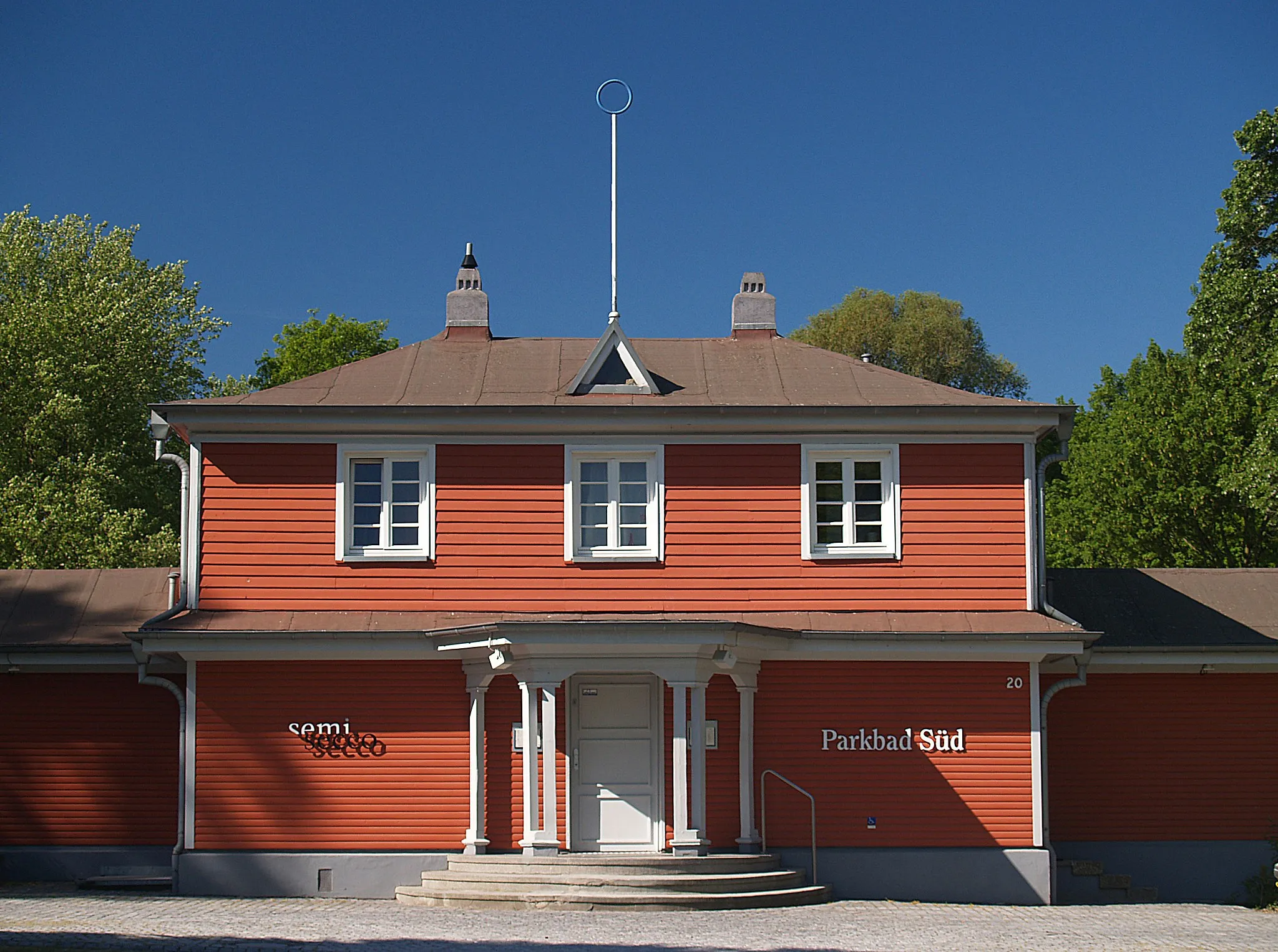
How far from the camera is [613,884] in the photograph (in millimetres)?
16078

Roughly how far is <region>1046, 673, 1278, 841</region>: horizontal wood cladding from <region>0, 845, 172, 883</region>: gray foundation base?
11.7 m

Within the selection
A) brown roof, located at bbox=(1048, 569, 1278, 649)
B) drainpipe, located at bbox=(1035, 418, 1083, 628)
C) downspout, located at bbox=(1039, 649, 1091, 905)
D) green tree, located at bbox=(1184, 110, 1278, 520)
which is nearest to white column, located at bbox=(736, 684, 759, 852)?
downspout, located at bbox=(1039, 649, 1091, 905)

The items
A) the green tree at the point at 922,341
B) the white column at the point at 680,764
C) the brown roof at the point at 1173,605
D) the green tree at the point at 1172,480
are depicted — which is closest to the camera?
the white column at the point at 680,764

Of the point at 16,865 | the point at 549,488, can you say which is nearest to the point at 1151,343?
the point at 549,488

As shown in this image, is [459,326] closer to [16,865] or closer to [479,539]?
[479,539]

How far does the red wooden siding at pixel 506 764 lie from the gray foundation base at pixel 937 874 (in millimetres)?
2980

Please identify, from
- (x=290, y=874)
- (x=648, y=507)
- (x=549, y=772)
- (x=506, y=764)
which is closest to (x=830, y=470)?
(x=648, y=507)

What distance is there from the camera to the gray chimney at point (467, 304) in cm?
2125

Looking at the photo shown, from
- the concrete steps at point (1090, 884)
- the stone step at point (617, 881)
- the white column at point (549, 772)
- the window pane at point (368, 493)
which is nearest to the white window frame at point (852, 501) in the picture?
the white column at point (549, 772)

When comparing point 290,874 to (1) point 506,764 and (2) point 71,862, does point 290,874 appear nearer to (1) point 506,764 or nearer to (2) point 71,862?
(1) point 506,764

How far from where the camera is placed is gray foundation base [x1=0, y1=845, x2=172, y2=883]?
62.9 ft

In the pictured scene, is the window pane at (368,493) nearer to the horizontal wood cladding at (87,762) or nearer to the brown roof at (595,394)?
the brown roof at (595,394)

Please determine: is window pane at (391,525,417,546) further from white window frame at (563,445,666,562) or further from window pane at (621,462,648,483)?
window pane at (621,462,648,483)

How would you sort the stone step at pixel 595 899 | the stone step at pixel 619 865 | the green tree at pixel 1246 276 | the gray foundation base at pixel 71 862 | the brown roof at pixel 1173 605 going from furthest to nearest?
1. the green tree at pixel 1246 276
2. the brown roof at pixel 1173 605
3. the gray foundation base at pixel 71 862
4. the stone step at pixel 619 865
5. the stone step at pixel 595 899
